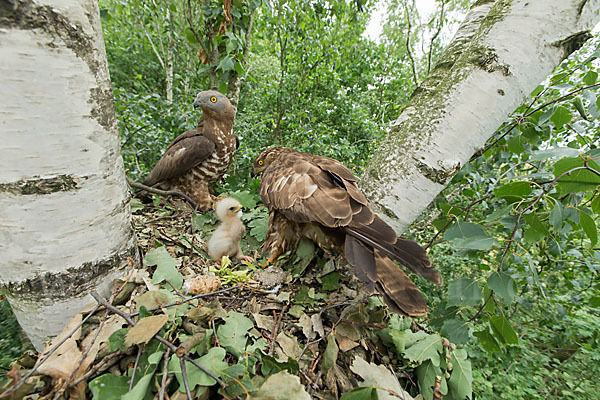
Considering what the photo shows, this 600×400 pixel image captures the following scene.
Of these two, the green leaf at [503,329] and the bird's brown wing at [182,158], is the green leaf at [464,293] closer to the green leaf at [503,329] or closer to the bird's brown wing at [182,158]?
the green leaf at [503,329]

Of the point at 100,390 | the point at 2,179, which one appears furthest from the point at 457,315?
the point at 2,179

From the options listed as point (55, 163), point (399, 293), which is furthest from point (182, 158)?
point (399, 293)

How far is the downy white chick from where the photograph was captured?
1864 mm

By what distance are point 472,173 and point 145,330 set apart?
87.2 inches

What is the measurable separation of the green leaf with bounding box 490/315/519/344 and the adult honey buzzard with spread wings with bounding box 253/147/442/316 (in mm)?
300

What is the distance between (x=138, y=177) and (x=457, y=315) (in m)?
3.23

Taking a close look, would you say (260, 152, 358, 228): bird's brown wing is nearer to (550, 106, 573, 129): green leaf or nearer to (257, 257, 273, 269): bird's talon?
(257, 257, 273, 269): bird's talon

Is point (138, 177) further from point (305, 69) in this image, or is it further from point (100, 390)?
point (305, 69)

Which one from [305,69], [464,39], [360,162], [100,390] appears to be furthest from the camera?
[305,69]

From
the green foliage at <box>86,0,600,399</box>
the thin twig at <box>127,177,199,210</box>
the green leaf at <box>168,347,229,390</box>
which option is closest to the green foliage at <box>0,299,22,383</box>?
the thin twig at <box>127,177,199,210</box>

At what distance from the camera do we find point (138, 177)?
9.73ft

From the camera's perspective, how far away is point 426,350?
3.43ft

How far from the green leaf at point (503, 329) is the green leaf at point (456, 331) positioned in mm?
108

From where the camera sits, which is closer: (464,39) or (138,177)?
(464,39)
